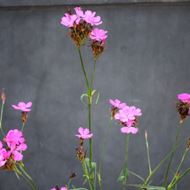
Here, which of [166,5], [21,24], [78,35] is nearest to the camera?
Answer: [78,35]

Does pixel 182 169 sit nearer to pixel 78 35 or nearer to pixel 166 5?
pixel 166 5

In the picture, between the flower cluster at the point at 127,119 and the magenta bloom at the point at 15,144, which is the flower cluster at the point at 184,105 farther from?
the magenta bloom at the point at 15,144

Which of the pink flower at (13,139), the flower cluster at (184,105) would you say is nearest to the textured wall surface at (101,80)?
the flower cluster at (184,105)

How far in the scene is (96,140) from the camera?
3.05 metres

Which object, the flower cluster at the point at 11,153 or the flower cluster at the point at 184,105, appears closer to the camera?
the flower cluster at the point at 11,153

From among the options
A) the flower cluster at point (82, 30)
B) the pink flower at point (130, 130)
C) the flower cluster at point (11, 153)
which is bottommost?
the flower cluster at point (11, 153)

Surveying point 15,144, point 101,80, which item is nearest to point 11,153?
point 15,144

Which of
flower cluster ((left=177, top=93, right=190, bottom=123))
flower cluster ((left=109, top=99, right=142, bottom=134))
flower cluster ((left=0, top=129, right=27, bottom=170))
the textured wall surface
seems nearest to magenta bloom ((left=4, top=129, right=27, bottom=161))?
flower cluster ((left=0, top=129, right=27, bottom=170))

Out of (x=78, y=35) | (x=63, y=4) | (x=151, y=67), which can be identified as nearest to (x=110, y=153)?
(x=151, y=67)

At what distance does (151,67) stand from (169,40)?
0.21m

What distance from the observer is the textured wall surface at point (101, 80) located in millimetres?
2867

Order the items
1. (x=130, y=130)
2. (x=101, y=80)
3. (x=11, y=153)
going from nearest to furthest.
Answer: (x=11, y=153) < (x=130, y=130) < (x=101, y=80)

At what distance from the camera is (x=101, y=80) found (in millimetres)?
2977

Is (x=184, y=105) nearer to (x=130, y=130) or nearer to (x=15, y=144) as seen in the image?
(x=130, y=130)
